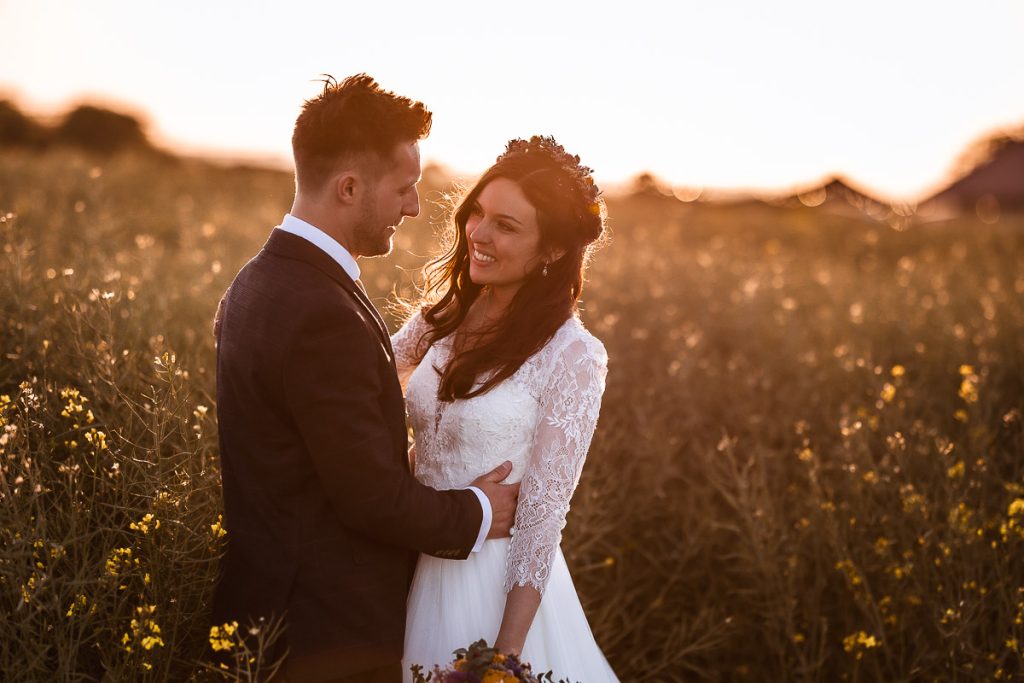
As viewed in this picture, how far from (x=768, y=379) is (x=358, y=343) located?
380 cm

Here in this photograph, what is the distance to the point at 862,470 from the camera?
161 inches

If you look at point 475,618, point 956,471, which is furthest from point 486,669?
point 956,471

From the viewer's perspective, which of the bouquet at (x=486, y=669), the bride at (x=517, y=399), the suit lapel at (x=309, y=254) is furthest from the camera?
the bride at (x=517, y=399)

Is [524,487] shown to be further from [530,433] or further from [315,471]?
[315,471]

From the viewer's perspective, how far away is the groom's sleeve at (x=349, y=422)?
190 centimetres

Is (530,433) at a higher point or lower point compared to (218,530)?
higher

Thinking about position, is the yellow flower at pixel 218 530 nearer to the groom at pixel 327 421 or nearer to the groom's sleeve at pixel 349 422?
the groom at pixel 327 421

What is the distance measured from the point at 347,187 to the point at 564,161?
101 centimetres

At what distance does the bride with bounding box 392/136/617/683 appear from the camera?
2420 millimetres

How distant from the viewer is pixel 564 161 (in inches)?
114

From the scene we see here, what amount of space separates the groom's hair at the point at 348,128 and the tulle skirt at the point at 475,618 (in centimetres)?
121

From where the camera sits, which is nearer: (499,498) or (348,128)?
(348,128)

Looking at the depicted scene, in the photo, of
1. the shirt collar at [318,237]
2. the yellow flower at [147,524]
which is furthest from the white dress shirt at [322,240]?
the yellow flower at [147,524]

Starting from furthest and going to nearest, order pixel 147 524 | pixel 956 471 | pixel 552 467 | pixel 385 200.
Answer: pixel 956 471
pixel 552 467
pixel 147 524
pixel 385 200
